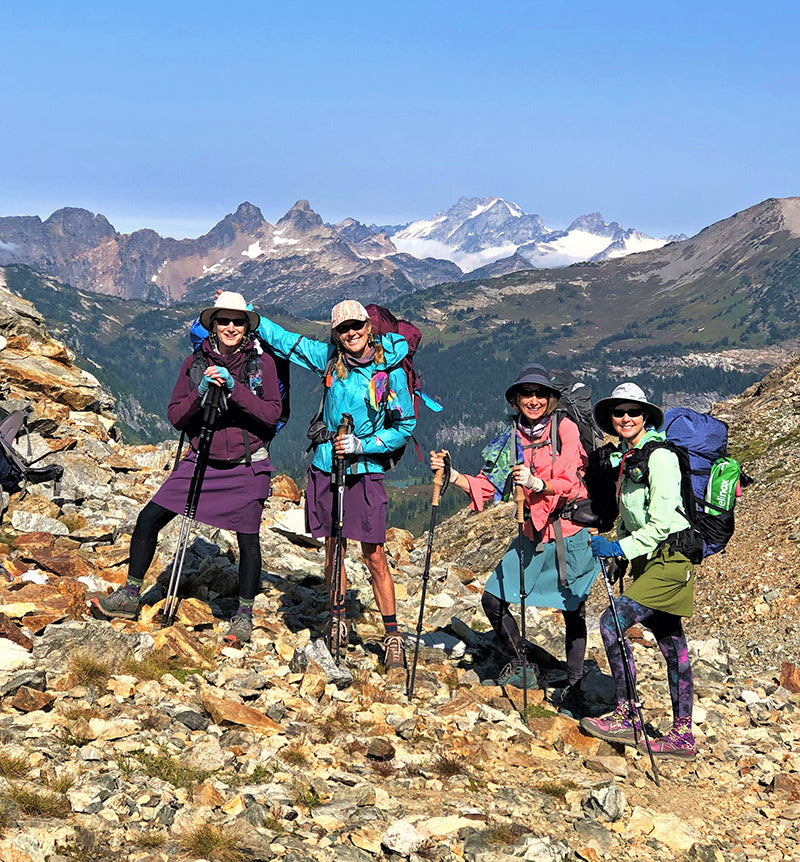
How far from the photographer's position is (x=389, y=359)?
9.26 meters

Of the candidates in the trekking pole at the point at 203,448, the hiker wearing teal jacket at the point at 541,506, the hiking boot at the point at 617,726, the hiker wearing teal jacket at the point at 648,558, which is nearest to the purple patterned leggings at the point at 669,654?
the hiker wearing teal jacket at the point at 648,558

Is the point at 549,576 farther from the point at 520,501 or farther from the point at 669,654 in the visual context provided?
the point at 669,654

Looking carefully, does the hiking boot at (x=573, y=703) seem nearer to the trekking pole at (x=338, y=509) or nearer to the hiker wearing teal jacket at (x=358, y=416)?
the hiker wearing teal jacket at (x=358, y=416)

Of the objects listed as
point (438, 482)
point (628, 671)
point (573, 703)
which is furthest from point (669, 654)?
point (438, 482)

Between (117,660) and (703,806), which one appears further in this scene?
(117,660)

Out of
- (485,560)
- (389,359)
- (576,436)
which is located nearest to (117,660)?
(389,359)

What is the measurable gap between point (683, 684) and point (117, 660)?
596 cm

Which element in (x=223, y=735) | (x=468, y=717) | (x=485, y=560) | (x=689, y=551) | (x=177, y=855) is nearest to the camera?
(x=177, y=855)

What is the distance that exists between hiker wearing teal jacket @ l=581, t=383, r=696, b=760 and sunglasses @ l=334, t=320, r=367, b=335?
9.19 feet

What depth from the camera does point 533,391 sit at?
8.96m

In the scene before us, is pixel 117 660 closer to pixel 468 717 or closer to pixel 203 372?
Answer: pixel 203 372

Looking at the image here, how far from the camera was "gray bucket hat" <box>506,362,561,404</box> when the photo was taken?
28.9 feet

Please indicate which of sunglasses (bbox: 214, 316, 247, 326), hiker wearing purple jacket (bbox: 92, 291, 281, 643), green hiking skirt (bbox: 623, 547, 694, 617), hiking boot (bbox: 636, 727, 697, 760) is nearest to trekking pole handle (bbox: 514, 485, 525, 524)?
green hiking skirt (bbox: 623, 547, 694, 617)

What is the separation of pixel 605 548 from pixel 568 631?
5.94 ft
